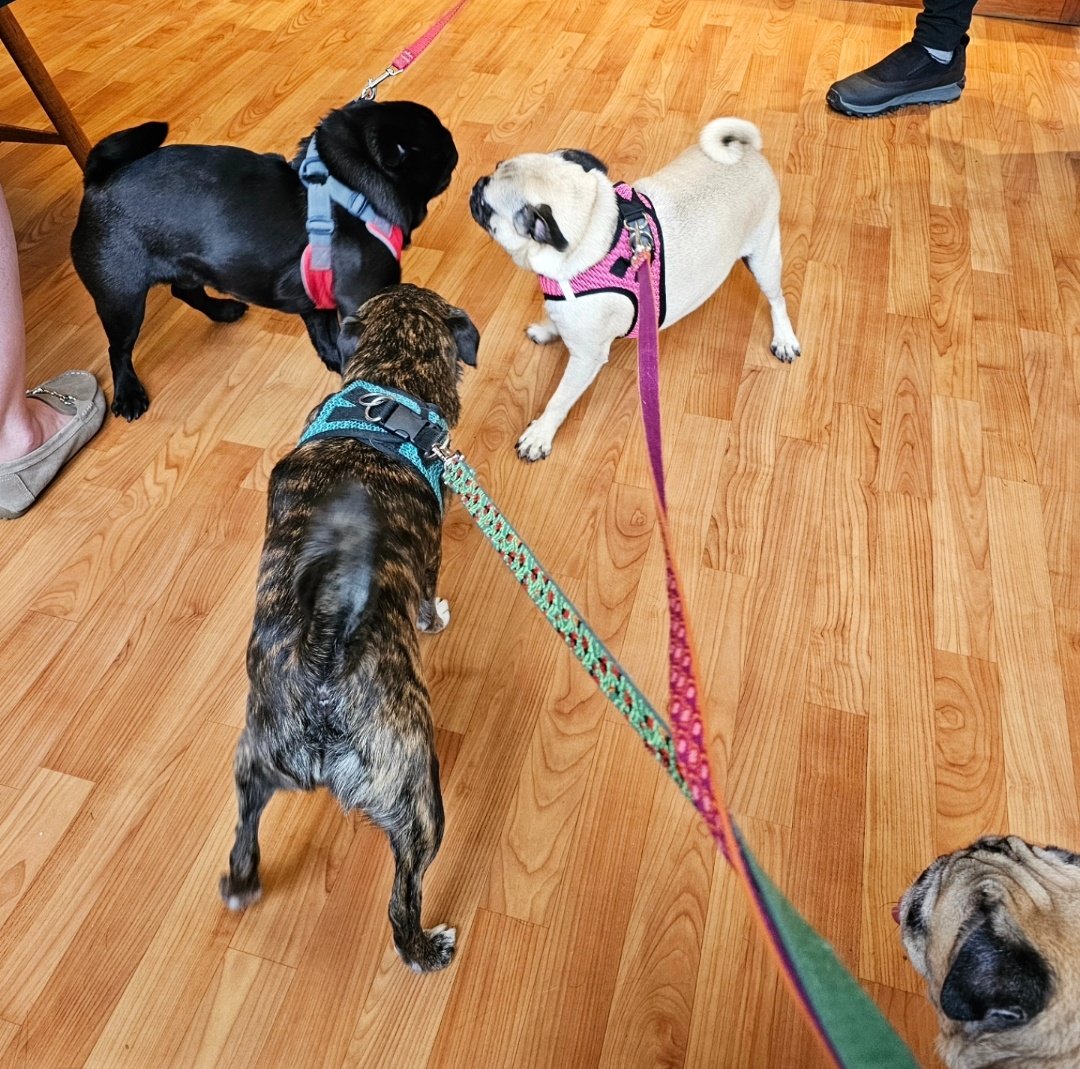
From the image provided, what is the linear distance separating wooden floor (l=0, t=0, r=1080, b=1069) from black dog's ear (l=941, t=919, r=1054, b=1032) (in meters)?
0.45

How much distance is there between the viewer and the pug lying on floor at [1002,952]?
921 millimetres

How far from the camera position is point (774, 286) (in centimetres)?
228

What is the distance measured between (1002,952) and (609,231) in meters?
1.57

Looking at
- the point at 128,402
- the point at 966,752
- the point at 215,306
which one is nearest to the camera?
the point at 966,752

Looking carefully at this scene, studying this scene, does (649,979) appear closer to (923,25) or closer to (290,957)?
(290,957)

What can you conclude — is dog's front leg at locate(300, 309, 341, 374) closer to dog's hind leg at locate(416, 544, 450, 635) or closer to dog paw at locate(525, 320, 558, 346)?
dog paw at locate(525, 320, 558, 346)

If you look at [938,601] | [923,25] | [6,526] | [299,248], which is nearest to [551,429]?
[299,248]

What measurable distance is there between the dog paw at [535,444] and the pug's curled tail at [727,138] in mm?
855

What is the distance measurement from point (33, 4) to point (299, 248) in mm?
3324

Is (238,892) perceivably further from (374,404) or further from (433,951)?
(374,404)

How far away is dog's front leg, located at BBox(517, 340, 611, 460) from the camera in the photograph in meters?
2.03

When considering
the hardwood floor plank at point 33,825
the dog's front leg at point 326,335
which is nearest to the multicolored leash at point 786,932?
the hardwood floor plank at point 33,825

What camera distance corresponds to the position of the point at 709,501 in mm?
2008

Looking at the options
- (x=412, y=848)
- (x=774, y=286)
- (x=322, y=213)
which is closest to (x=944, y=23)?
(x=774, y=286)
